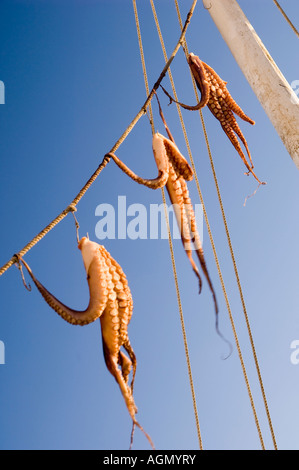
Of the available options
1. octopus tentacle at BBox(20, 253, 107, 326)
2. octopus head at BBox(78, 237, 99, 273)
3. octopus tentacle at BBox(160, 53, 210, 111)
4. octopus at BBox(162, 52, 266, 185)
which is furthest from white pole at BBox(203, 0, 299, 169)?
octopus tentacle at BBox(20, 253, 107, 326)

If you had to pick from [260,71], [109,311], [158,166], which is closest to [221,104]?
[260,71]

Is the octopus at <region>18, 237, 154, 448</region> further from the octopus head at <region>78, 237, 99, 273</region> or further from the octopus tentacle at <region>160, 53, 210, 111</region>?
the octopus tentacle at <region>160, 53, 210, 111</region>

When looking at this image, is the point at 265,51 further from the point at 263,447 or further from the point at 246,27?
the point at 263,447

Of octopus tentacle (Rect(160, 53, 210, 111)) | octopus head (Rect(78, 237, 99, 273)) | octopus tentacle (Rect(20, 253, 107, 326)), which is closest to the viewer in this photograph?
octopus tentacle (Rect(20, 253, 107, 326))

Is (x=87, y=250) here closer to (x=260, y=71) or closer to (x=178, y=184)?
(x=178, y=184)

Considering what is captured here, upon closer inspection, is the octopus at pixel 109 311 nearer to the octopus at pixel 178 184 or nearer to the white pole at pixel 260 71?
the octopus at pixel 178 184

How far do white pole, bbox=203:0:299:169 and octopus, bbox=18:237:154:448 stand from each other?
1.21 metres

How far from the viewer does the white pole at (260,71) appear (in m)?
2.29

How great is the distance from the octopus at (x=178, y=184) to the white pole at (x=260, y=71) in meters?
0.68

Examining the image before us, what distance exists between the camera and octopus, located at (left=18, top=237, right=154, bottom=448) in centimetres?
146

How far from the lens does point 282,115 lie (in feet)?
7.64

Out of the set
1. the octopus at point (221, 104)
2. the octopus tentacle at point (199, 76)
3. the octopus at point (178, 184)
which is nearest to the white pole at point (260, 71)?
the octopus at point (221, 104)
